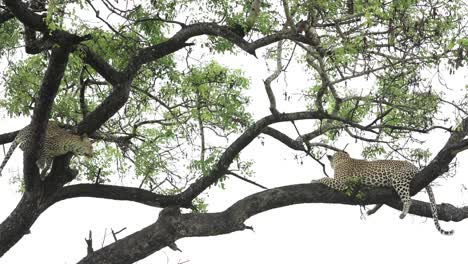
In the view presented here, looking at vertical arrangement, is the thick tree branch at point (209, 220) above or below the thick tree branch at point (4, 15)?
below

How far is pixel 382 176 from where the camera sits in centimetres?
827

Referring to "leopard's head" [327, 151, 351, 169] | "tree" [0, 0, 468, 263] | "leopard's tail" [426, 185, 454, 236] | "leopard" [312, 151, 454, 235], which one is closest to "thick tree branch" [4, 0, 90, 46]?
"tree" [0, 0, 468, 263]

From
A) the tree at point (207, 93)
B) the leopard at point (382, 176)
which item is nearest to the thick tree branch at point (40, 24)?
the tree at point (207, 93)

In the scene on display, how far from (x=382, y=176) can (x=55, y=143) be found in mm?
3893

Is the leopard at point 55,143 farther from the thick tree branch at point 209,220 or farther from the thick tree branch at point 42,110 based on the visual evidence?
the thick tree branch at point 209,220

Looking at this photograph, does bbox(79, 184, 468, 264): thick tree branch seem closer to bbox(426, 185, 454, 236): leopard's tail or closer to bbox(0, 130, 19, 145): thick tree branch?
bbox(426, 185, 454, 236): leopard's tail

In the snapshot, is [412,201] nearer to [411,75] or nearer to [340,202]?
[340,202]

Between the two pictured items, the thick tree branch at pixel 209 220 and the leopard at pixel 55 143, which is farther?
the leopard at pixel 55 143

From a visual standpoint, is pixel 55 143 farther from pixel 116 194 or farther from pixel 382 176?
pixel 382 176

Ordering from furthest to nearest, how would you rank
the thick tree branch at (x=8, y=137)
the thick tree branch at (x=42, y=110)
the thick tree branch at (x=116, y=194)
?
the thick tree branch at (x=8, y=137)
the thick tree branch at (x=116, y=194)
the thick tree branch at (x=42, y=110)

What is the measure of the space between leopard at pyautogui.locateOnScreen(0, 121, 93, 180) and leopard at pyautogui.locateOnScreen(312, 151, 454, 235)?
9.32 ft

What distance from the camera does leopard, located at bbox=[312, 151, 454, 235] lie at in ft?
26.5

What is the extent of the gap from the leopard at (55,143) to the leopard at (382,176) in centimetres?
284

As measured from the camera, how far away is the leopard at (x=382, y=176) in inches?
318
